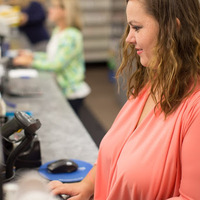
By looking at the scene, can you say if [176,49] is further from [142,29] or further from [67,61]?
[67,61]

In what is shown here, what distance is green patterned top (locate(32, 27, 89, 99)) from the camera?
371 centimetres

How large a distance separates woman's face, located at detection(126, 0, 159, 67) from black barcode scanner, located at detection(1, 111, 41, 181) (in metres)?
0.54

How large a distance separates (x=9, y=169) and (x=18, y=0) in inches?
190

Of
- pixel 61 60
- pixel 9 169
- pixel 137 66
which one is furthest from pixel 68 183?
pixel 61 60

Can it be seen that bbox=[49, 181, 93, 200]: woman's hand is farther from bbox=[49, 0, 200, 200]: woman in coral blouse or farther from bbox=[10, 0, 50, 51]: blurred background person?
bbox=[10, 0, 50, 51]: blurred background person

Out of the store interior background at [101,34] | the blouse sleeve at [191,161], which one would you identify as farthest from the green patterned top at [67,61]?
the store interior background at [101,34]

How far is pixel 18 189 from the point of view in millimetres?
879

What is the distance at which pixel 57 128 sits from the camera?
2449 millimetres

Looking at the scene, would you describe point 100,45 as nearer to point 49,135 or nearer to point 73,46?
point 73,46

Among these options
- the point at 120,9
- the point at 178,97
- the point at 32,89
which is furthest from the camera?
the point at 120,9

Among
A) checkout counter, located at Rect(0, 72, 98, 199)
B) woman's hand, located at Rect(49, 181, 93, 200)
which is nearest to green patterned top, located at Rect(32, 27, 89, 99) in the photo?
checkout counter, located at Rect(0, 72, 98, 199)

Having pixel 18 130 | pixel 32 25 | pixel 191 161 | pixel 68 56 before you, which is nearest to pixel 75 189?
pixel 18 130

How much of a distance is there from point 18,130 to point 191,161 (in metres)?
0.76

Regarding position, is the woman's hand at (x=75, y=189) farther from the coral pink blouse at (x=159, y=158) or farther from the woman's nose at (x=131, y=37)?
the woman's nose at (x=131, y=37)
